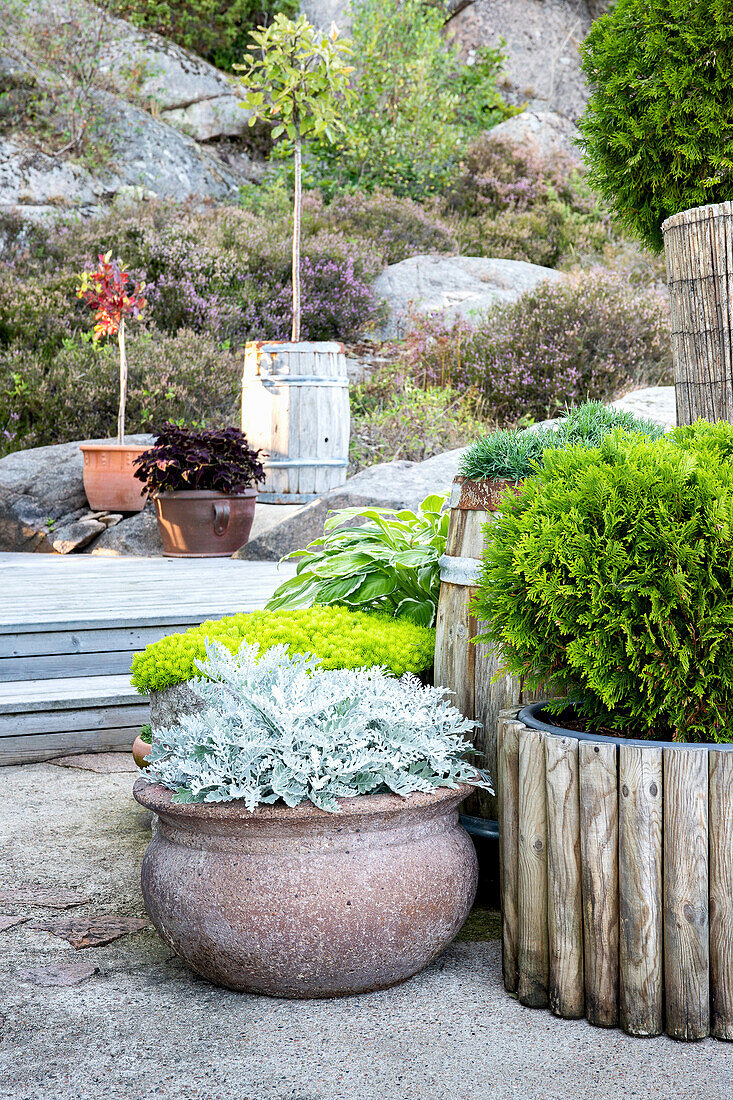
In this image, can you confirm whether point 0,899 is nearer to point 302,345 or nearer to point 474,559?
point 474,559

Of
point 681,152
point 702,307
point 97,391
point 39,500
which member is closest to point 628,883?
point 702,307

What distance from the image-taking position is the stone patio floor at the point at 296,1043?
1614 millimetres

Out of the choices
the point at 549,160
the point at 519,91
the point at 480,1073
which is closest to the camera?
the point at 480,1073

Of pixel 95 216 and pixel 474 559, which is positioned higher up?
pixel 95 216

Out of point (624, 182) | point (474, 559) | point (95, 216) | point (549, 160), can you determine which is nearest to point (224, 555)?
point (624, 182)

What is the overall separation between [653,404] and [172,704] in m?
5.16

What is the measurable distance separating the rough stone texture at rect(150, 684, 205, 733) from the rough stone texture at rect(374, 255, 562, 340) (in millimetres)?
8687

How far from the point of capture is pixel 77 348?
28.6 ft

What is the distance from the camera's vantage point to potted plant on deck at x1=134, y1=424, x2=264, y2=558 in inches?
244

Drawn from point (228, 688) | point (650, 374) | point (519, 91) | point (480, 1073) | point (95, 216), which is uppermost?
point (519, 91)

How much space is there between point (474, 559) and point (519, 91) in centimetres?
1756

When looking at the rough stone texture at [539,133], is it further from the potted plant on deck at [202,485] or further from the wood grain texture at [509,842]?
the wood grain texture at [509,842]

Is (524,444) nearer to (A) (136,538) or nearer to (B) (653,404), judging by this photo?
(B) (653,404)

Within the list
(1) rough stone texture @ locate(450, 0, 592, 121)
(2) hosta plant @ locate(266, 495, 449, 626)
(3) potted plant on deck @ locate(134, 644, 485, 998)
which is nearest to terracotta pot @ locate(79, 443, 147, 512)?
(2) hosta plant @ locate(266, 495, 449, 626)
